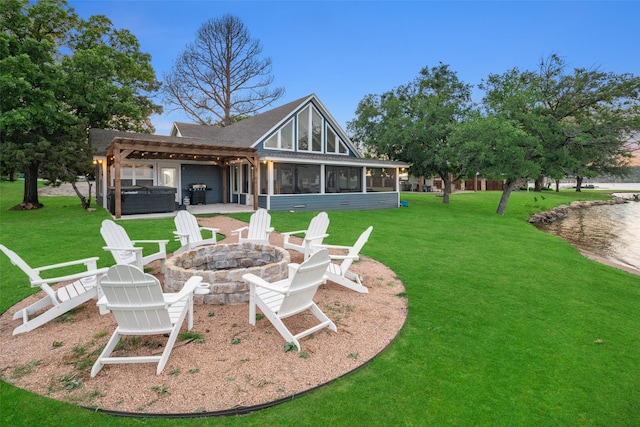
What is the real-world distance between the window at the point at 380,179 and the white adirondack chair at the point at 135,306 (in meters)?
16.7

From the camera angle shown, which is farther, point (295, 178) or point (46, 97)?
point (295, 178)

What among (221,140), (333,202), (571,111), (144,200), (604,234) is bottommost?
(604,234)

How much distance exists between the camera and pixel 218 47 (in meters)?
28.2

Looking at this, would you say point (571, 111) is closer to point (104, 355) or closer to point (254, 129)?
point (254, 129)

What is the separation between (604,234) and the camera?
14.0 meters

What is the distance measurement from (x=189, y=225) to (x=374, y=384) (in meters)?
5.08

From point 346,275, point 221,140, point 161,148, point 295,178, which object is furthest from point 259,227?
point 221,140

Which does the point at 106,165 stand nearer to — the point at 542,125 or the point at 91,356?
the point at 91,356

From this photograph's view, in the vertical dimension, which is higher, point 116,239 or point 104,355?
point 116,239

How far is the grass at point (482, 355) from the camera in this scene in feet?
8.07

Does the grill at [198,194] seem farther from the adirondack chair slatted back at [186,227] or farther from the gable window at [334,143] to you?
the adirondack chair slatted back at [186,227]

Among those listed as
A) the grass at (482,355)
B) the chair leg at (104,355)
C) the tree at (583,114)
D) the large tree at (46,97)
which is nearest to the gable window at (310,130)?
the large tree at (46,97)

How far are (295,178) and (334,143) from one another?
456 cm

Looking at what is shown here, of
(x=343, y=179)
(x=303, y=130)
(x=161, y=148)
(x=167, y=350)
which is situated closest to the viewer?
(x=167, y=350)
